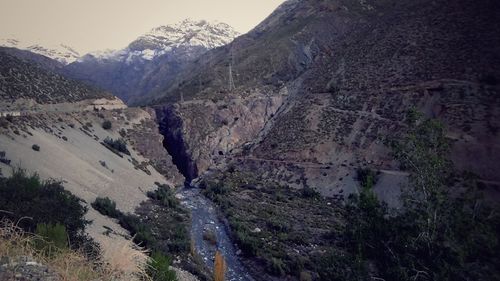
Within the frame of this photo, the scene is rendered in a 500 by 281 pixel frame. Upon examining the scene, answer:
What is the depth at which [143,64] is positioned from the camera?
17912 cm

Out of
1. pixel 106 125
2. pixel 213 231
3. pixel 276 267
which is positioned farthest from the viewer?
pixel 106 125

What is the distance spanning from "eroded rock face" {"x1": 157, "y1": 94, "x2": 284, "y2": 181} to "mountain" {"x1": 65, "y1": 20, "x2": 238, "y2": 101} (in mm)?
84121

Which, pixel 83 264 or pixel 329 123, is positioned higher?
pixel 83 264

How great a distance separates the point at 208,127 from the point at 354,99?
71.0ft

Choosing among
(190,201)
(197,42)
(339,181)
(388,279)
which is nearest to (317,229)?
(339,181)

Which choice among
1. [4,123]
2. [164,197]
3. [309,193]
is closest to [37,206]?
[4,123]

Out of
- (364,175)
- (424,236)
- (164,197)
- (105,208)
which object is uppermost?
(105,208)

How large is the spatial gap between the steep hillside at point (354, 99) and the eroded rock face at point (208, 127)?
0.52ft

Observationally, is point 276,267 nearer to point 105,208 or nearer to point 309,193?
point 105,208

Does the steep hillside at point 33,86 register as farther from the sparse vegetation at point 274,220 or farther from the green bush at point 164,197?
the sparse vegetation at point 274,220

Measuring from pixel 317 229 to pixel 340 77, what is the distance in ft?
87.8

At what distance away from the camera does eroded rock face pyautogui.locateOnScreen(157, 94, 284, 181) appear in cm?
5591

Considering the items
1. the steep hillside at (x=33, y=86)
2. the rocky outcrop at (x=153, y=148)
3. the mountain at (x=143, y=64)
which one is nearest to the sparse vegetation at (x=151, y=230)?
the rocky outcrop at (x=153, y=148)

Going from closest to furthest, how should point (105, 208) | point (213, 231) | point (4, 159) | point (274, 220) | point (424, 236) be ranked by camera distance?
point (424, 236), point (4, 159), point (105, 208), point (213, 231), point (274, 220)
